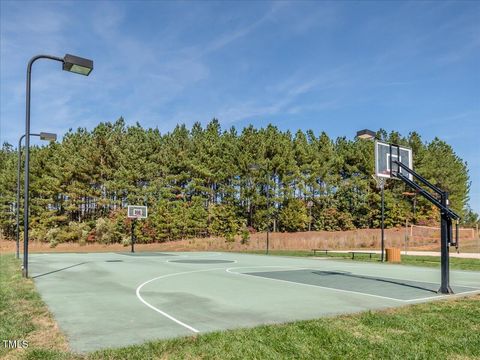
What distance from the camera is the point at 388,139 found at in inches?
2092

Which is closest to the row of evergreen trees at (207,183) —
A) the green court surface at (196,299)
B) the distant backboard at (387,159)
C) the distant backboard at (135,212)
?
the distant backboard at (135,212)

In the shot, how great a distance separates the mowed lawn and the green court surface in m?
0.42

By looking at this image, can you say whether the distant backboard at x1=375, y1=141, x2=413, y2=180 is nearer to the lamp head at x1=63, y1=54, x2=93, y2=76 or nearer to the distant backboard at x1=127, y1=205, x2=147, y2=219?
the lamp head at x1=63, y1=54, x2=93, y2=76

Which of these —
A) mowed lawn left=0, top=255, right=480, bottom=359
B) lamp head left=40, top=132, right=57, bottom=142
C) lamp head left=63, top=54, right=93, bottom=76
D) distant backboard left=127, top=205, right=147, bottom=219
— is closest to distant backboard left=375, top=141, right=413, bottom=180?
mowed lawn left=0, top=255, right=480, bottom=359

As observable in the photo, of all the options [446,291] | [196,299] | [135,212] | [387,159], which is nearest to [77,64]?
[196,299]

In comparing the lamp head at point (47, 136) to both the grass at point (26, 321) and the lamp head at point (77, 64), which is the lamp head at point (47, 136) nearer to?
the lamp head at point (77, 64)

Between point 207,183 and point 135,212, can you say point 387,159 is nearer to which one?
point 135,212

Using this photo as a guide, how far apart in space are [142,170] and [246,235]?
15840 millimetres

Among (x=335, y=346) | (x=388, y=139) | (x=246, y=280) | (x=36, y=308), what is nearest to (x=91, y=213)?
(x=388, y=139)

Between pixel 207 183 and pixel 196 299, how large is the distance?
140 feet

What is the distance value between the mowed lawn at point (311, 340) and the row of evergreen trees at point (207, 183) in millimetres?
39715

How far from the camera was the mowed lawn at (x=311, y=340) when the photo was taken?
504cm

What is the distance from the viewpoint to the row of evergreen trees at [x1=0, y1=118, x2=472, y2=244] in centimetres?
4828

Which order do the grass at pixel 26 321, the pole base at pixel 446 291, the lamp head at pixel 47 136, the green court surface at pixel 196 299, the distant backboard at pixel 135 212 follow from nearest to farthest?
the grass at pixel 26 321
the green court surface at pixel 196 299
the pole base at pixel 446 291
the lamp head at pixel 47 136
the distant backboard at pixel 135 212
